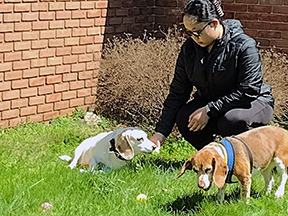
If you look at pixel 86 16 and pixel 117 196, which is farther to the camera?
pixel 86 16

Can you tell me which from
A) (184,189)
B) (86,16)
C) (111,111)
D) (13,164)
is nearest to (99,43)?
(86,16)

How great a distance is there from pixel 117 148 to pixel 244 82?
1.19m

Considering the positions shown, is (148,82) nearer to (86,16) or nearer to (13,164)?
(86,16)

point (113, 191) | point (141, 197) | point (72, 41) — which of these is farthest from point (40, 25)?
point (141, 197)

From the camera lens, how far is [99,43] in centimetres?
844

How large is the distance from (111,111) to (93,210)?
395 centimetres

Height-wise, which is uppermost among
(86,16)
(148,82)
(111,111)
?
(86,16)

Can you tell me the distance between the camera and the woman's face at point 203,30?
494cm

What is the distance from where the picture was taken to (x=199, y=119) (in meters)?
5.20

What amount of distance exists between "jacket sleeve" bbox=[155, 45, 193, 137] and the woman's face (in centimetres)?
44

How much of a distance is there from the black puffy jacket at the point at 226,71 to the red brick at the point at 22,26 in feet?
8.25

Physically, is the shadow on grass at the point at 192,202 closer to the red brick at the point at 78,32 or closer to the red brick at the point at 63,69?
the red brick at the point at 63,69

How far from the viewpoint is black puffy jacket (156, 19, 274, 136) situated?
5078 millimetres

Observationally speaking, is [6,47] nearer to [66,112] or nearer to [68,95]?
[68,95]
